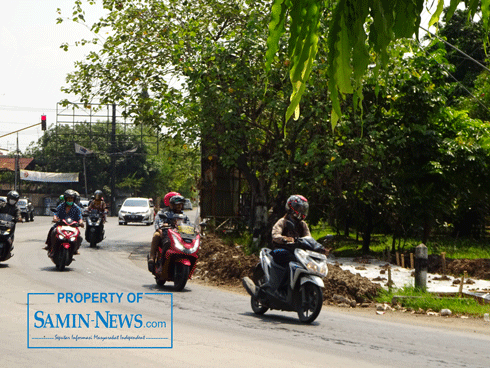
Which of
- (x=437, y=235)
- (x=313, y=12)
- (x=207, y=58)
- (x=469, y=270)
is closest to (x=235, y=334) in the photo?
(x=313, y=12)

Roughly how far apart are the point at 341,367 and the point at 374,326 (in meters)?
3.26

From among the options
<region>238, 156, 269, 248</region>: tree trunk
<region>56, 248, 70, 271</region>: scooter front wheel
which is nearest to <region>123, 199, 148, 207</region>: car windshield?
<region>238, 156, 269, 248</region>: tree trunk

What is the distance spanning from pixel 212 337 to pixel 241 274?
6759 mm

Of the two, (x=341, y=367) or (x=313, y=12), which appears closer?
(x=313, y=12)

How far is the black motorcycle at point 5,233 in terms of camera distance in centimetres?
1482

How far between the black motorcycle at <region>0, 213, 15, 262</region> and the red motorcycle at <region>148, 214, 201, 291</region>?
4.23 m

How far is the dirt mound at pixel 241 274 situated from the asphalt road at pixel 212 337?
43.2 inches

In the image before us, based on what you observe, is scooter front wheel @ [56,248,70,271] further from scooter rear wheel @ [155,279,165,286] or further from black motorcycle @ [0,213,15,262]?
scooter rear wheel @ [155,279,165,286]

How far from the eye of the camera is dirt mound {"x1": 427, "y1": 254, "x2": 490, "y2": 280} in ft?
52.6

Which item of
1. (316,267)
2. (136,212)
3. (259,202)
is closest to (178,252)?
(316,267)

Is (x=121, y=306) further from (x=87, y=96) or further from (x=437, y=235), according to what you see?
(x=437, y=235)

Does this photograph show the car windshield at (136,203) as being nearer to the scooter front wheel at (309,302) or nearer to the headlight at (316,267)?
the scooter front wheel at (309,302)

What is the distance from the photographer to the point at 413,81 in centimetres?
1997

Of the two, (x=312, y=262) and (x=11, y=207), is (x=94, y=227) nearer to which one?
(x=11, y=207)
